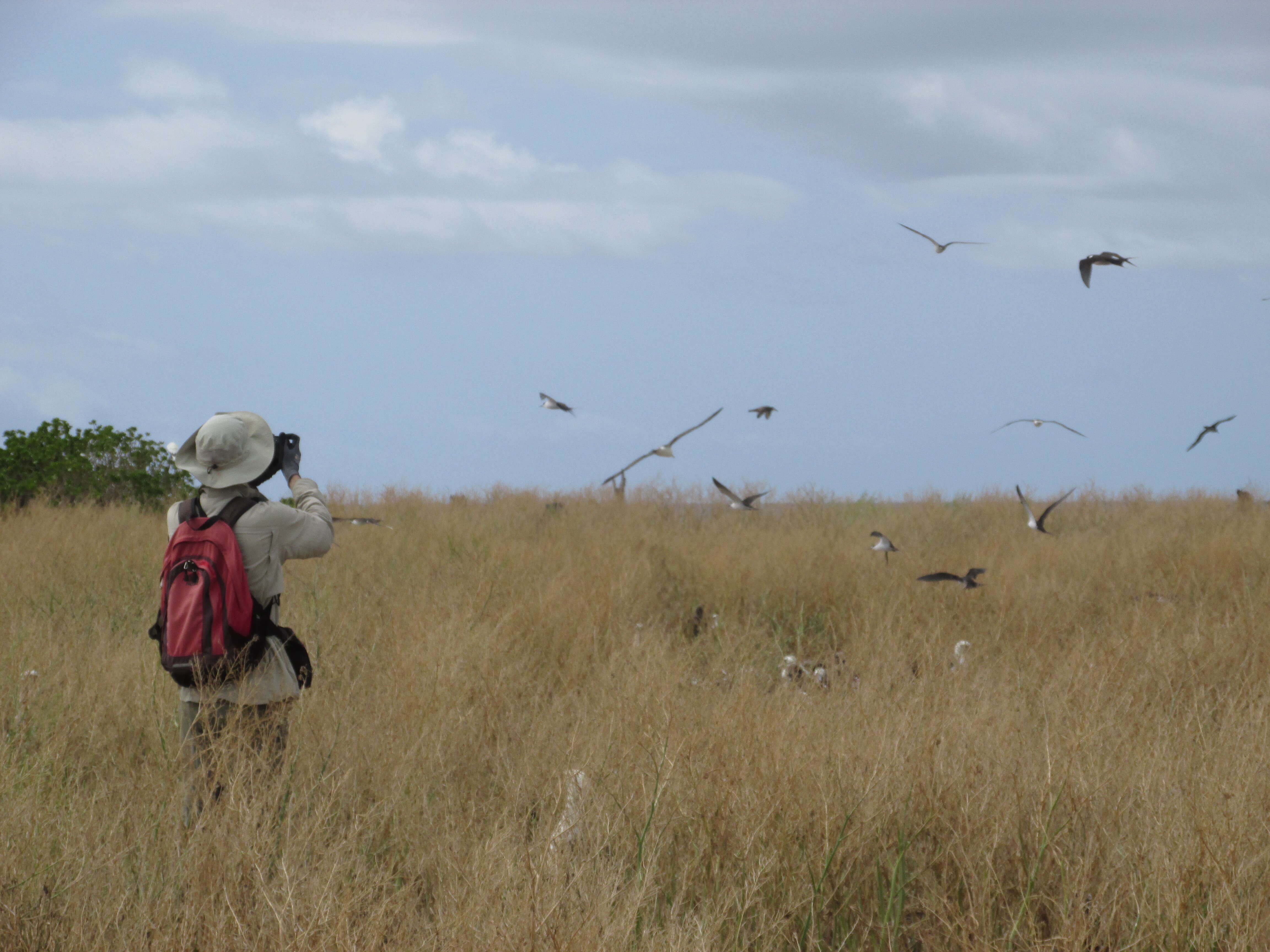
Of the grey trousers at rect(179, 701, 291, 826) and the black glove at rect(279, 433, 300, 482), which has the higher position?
the black glove at rect(279, 433, 300, 482)

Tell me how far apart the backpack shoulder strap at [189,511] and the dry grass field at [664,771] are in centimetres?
99

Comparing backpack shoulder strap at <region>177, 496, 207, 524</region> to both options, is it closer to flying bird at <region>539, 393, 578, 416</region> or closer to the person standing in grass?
the person standing in grass

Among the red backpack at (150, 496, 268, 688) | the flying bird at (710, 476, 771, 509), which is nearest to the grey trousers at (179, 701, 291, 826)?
the red backpack at (150, 496, 268, 688)

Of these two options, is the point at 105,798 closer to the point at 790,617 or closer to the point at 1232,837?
the point at 1232,837

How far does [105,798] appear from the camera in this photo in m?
3.90

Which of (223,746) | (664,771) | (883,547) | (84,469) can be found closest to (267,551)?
(223,746)

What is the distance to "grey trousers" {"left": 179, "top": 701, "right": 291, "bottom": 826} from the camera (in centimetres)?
363

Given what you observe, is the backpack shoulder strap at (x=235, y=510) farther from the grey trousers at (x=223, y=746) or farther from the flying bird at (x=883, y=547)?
the flying bird at (x=883, y=547)

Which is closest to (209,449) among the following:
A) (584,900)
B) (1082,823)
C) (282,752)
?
(282,752)

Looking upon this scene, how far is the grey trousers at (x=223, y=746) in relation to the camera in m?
3.63

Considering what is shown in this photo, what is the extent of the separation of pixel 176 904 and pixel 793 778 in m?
1.98

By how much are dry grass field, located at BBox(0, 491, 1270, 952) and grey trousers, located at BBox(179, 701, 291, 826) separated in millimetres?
92

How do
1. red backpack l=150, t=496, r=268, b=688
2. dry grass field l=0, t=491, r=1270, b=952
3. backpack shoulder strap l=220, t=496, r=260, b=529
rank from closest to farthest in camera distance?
1. dry grass field l=0, t=491, r=1270, b=952
2. red backpack l=150, t=496, r=268, b=688
3. backpack shoulder strap l=220, t=496, r=260, b=529

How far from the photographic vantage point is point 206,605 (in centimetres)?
361
